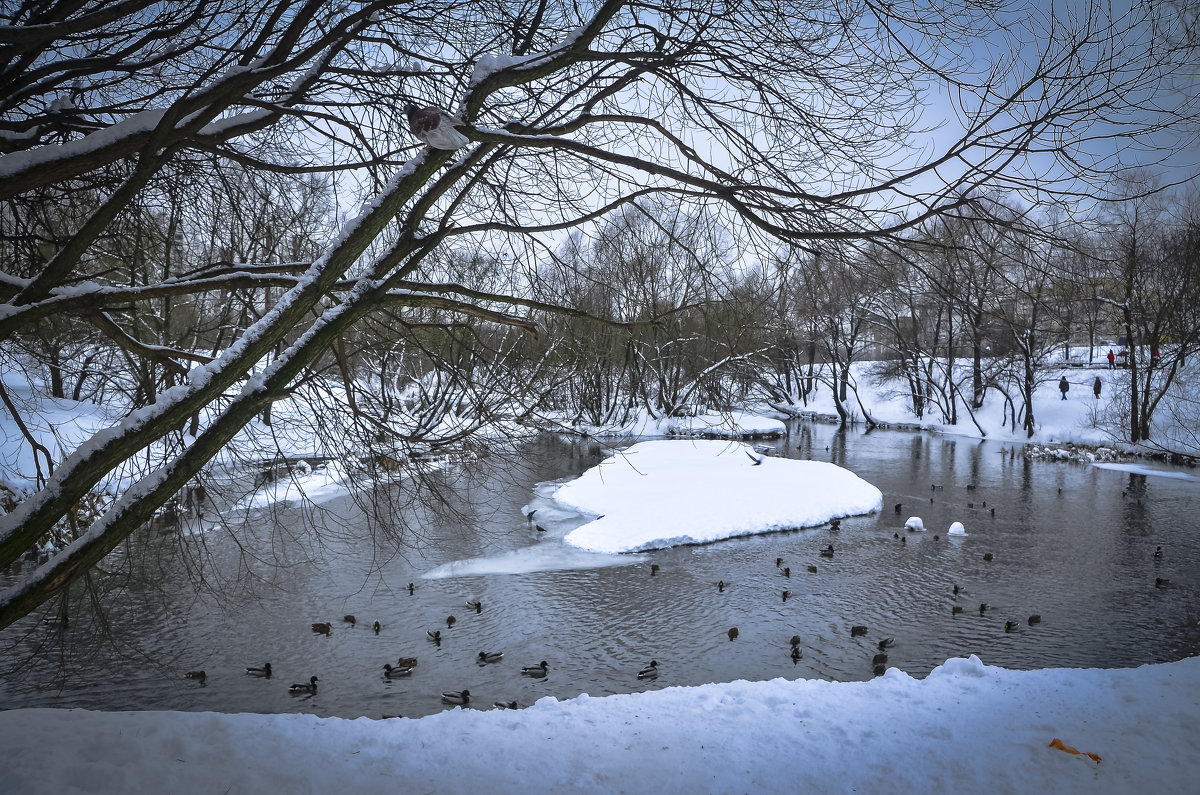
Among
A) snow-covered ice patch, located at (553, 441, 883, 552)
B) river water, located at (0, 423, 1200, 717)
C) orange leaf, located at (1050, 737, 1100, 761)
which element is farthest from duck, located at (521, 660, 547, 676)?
snow-covered ice patch, located at (553, 441, 883, 552)

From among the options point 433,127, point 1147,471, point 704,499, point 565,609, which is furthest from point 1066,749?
point 1147,471

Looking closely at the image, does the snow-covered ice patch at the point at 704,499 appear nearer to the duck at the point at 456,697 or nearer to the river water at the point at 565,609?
the river water at the point at 565,609

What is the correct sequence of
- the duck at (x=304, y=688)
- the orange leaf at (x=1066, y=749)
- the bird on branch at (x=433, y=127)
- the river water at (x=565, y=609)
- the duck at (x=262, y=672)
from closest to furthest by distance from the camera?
1. the bird on branch at (x=433, y=127)
2. the orange leaf at (x=1066, y=749)
3. the duck at (x=304, y=688)
4. the river water at (x=565, y=609)
5. the duck at (x=262, y=672)

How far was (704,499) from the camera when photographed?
16.3m

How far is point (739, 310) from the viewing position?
14.9 ft

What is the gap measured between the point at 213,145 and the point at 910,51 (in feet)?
11.7

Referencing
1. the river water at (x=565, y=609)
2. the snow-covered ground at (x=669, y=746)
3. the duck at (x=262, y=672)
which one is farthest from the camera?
the duck at (x=262, y=672)

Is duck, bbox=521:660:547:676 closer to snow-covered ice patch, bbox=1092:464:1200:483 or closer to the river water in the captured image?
the river water

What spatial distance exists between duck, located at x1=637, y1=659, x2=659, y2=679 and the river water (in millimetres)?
120

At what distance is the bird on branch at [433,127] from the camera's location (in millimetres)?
2742

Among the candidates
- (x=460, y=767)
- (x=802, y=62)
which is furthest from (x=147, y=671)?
(x=802, y=62)

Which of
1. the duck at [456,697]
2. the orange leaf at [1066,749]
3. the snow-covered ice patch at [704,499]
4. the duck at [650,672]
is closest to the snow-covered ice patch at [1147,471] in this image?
the snow-covered ice patch at [704,499]

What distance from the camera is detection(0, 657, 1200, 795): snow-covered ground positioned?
15.3 ft

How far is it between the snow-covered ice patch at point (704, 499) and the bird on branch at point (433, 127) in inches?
418
